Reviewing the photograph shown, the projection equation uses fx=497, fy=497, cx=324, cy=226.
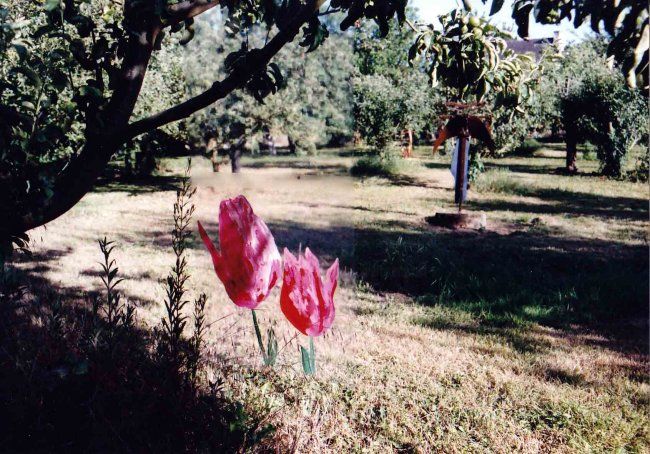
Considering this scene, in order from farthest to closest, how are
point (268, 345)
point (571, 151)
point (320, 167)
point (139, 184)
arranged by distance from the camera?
1. point (571, 151)
2. point (139, 184)
3. point (320, 167)
4. point (268, 345)

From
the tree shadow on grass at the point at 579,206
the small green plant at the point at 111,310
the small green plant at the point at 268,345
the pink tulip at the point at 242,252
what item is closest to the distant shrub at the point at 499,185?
the tree shadow on grass at the point at 579,206

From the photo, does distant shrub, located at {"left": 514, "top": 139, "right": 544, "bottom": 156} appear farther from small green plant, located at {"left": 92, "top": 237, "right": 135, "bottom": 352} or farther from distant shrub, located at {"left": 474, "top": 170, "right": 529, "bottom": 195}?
small green plant, located at {"left": 92, "top": 237, "right": 135, "bottom": 352}

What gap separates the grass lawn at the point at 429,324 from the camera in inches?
103

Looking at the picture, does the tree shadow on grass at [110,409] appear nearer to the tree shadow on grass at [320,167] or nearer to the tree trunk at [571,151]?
the tree shadow on grass at [320,167]

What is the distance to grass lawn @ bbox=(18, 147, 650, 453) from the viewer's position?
262 centimetres

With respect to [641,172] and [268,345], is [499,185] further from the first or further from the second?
[268,345]

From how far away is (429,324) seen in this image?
4.25m

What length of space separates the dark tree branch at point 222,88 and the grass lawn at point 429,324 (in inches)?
22.7

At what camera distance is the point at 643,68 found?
4.56ft

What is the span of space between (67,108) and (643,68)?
1928mm

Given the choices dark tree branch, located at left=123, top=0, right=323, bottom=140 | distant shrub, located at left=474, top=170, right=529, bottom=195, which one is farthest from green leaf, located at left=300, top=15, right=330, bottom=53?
distant shrub, located at left=474, top=170, right=529, bottom=195

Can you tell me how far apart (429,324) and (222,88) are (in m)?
3.02

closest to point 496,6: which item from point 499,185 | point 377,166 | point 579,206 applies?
point 579,206

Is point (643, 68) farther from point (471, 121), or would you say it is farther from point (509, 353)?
point (471, 121)
